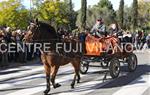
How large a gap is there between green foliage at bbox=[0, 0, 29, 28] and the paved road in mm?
32617

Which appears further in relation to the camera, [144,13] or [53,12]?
[144,13]

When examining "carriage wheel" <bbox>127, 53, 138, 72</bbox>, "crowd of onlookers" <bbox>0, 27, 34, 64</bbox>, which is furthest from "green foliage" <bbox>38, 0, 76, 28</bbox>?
"carriage wheel" <bbox>127, 53, 138, 72</bbox>

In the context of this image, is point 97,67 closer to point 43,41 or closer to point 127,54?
point 127,54

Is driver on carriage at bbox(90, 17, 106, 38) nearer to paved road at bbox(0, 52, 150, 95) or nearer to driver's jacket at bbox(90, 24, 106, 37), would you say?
driver's jacket at bbox(90, 24, 106, 37)

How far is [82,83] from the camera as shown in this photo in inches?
506

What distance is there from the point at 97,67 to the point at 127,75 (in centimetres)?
259

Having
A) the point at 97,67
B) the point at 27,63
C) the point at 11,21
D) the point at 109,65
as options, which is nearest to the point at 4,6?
the point at 11,21

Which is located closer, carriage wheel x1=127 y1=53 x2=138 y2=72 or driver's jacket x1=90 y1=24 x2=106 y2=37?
driver's jacket x1=90 y1=24 x2=106 y2=37

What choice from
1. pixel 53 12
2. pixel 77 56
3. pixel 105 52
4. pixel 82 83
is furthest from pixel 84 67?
pixel 53 12

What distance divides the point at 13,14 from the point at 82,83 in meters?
38.2

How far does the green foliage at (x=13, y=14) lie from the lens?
48.9 meters

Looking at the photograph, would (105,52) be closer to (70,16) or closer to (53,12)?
(53,12)

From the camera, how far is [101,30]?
47.2 ft

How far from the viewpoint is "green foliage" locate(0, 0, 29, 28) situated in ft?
160
